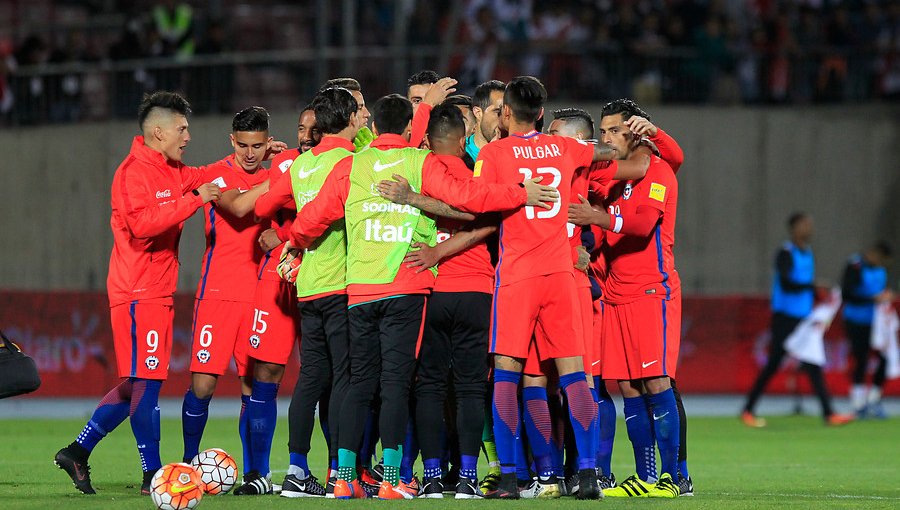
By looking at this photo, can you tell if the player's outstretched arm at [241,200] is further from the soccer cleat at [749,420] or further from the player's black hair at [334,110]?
the soccer cleat at [749,420]

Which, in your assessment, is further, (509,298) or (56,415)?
(56,415)

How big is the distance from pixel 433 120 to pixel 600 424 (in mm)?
2458

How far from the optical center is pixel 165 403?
61.2 feet

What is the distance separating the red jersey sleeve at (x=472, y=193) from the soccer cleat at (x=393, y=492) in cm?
177

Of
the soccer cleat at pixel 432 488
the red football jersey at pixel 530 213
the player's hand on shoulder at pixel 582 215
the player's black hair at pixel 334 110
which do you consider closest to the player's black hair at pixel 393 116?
the player's black hair at pixel 334 110

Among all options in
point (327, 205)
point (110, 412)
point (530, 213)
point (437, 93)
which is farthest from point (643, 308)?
point (110, 412)

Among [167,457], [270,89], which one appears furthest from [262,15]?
[167,457]

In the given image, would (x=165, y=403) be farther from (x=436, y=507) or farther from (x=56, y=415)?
(x=436, y=507)

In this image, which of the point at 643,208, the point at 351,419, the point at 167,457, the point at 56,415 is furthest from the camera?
the point at 56,415

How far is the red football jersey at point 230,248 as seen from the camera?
9188 millimetres

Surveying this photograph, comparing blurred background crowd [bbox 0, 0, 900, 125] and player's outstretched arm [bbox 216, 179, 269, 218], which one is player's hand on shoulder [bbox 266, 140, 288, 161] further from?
blurred background crowd [bbox 0, 0, 900, 125]

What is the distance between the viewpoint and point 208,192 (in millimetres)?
8758

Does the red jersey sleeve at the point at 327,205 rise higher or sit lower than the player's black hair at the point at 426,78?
lower

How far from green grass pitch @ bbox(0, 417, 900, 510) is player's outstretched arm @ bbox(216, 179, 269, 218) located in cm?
195
